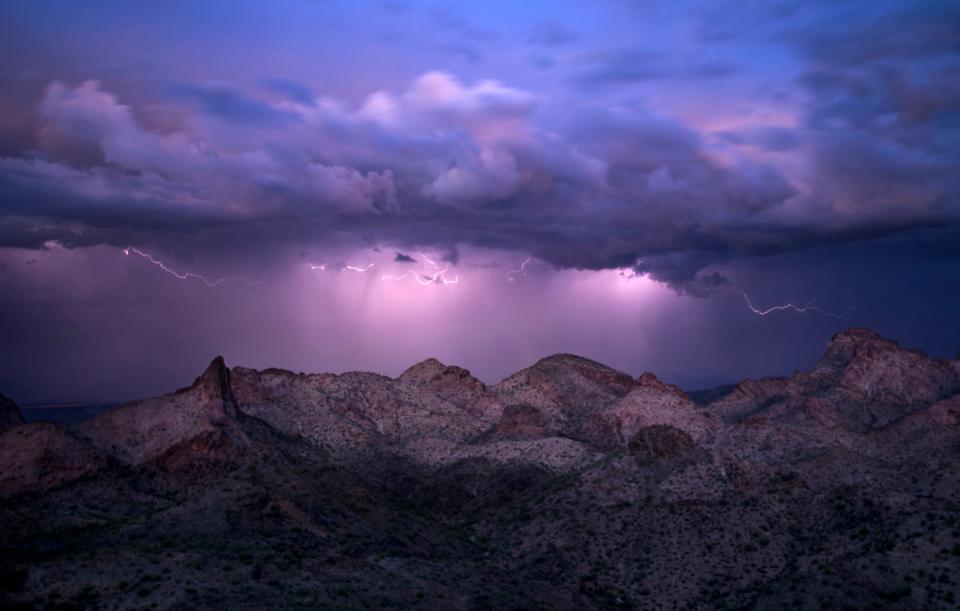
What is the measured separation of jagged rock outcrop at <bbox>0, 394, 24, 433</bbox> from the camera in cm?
8881

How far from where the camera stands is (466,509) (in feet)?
294

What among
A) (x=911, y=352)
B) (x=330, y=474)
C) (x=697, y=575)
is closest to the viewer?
(x=697, y=575)

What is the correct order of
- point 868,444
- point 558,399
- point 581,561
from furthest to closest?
point 558,399
point 868,444
point 581,561

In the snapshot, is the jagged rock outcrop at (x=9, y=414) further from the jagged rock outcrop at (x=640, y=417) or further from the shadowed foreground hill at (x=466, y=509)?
the jagged rock outcrop at (x=640, y=417)

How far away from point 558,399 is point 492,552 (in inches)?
2223

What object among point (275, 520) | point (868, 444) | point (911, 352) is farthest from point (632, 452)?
point (911, 352)

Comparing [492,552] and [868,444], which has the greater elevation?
[868,444]

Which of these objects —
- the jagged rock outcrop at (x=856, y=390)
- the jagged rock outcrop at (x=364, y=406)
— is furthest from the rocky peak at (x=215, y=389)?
the jagged rock outcrop at (x=856, y=390)

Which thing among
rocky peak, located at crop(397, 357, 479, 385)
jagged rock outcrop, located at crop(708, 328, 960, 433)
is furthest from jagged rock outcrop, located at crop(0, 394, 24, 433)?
jagged rock outcrop, located at crop(708, 328, 960, 433)

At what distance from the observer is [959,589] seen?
58844 millimetres

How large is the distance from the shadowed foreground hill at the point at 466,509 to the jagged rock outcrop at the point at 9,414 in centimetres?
34

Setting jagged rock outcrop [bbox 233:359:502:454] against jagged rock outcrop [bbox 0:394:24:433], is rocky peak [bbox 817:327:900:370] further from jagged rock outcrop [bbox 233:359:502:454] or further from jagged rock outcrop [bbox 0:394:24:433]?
Answer: jagged rock outcrop [bbox 0:394:24:433]

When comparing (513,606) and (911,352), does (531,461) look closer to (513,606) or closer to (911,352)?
(513,606)

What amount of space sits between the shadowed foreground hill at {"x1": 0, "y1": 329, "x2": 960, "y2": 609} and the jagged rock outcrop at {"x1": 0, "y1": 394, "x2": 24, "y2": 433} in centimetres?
34
